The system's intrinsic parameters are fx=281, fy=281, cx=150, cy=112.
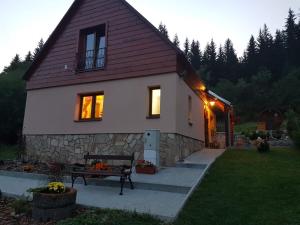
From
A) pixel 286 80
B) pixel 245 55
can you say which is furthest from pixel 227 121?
pixel 245 55

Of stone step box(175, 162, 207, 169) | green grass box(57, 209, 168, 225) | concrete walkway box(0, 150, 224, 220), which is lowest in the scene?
green grass box(57, 209, 168, 225)

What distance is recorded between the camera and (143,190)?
7609 millimetres

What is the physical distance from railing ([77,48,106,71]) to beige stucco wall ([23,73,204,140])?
0.90 metres

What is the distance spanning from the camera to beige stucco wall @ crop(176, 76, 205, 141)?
35.8 ft

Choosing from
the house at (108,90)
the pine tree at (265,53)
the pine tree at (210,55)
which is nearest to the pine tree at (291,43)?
the pine tree at (265,53)

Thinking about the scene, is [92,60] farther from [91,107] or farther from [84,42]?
[91,107]

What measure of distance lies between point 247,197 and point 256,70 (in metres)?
55.9

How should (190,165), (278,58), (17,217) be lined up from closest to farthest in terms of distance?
(17,217) < (190,165) < (278,58)

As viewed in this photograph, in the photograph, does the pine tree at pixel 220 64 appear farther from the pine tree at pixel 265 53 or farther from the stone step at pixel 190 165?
the stone step at pixel 190 165

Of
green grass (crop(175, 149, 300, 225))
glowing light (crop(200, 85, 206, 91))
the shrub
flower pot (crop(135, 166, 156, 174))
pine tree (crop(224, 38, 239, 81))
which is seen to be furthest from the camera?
pine tree (crop(224, 38, 239, 81))

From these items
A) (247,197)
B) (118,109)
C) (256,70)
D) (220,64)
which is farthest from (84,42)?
(256,70)

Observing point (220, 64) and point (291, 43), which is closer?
point (291, 43)

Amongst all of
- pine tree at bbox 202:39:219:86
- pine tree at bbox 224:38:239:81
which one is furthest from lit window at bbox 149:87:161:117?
pine tree at bbox 224:38:239:81

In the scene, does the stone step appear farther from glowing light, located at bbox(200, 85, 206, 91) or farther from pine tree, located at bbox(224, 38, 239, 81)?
pine tree, located at bbox(224, 38, 239, 81)
